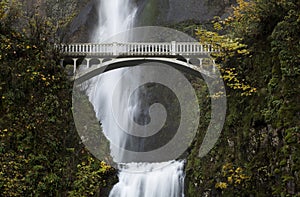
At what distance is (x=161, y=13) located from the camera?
27.5 meters

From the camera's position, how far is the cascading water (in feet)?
47.4

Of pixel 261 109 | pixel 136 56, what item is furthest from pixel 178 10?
pixel 261 109

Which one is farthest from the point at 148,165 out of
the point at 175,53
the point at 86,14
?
the point at 86,14

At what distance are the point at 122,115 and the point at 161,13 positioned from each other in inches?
323

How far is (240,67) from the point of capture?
12109mm

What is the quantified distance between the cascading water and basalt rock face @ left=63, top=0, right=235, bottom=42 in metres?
0.74

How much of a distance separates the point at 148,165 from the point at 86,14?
15453mm

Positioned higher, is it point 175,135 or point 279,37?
point 279,37

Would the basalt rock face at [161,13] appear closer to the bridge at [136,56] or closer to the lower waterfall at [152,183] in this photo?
the bridge at [136,56]

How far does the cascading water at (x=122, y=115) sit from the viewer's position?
14.4 meters

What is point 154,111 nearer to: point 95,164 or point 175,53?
point 175,53

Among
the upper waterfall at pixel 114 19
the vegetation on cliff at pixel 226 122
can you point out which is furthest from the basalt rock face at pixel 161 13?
the vegetation on cliff at pixel 226 122

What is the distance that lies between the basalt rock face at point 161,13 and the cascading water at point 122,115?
74 centimetres

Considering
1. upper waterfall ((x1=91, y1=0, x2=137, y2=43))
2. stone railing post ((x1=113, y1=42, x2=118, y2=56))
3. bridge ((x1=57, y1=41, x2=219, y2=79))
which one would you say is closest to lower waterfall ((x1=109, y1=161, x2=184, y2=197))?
bridge ((x1=57, y1=41, x2=219, y2=79))
